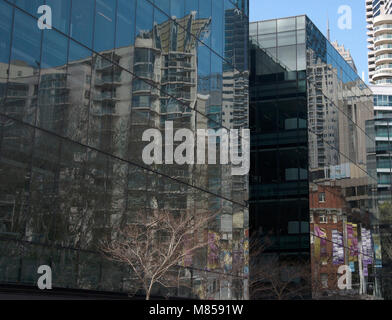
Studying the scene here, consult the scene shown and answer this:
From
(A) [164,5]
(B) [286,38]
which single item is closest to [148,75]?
(A) [164,5]

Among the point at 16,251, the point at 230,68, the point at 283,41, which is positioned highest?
the point at 283,41

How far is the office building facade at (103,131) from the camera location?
78.6 feet

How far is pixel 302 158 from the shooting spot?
177 ft

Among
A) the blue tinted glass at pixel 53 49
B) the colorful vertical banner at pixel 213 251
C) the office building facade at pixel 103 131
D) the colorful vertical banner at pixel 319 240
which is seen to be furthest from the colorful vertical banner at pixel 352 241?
the blue tinted glass at pixel 53 49

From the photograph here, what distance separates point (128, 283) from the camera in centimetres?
2908

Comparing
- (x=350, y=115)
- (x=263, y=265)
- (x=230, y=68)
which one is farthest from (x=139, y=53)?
(x=350, y=115)

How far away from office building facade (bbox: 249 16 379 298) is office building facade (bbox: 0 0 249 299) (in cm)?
1315

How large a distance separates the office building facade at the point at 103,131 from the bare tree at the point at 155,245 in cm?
58

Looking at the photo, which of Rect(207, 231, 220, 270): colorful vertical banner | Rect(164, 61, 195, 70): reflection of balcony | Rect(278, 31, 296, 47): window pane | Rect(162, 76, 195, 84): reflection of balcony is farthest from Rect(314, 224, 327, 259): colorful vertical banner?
Rect(164, 61, 195, 70): reflection of balcony

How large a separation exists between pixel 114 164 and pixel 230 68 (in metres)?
15.2

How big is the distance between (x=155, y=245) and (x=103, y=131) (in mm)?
6042

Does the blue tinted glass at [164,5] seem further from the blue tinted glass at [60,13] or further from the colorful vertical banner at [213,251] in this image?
the colorful vertical banner at [213,251]

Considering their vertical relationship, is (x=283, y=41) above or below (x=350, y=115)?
above
